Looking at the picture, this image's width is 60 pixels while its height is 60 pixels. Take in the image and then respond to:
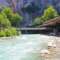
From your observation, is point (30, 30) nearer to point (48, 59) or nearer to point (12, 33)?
point (12, 33)

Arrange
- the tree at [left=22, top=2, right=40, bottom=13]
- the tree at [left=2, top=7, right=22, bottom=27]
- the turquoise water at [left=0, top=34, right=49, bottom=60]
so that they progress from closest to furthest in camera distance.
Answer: the turquoise water at [left=0, top=34, right=49, bottom=60] → the tree at [left=2, top=7, right=22, bottom=27] → the tree at [left=22, top=2, right=40, bottom=13]

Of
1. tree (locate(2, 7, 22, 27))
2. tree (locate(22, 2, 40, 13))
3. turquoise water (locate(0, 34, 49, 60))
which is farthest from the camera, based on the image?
tree (locate(22, 2, 40, 13))

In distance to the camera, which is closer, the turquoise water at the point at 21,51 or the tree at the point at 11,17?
the turquoise water at the point at 21,51

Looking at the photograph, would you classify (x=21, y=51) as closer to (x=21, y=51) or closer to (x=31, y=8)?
(x=21, y=51)

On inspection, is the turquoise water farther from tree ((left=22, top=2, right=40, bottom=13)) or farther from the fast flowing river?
tree ((left=22, top=2, right=40, bottom=13))

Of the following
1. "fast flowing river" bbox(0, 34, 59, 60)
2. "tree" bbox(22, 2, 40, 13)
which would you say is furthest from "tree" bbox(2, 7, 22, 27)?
"fast flowing river" bbox(0, 34, 59, 60)

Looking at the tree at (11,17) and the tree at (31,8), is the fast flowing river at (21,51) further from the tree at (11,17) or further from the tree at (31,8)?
the tree at (31,8)

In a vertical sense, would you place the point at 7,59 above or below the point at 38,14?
above

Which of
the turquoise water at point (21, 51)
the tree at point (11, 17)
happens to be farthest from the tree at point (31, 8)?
the turquoise water at point (21, 51)

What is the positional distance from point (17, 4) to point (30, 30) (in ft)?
153

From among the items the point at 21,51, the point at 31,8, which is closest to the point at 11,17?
the point at 31,8

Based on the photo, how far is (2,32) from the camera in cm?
4803

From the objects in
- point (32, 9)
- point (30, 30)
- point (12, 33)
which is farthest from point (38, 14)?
point (12, 33)

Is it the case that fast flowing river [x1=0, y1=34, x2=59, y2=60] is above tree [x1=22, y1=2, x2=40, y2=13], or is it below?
above
